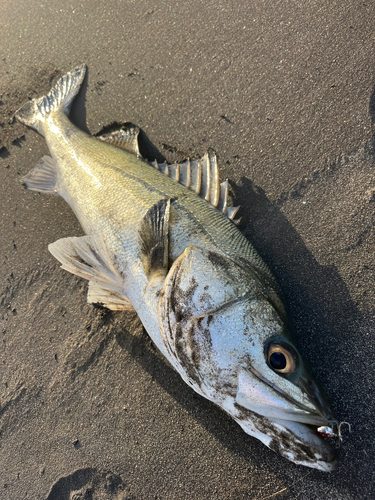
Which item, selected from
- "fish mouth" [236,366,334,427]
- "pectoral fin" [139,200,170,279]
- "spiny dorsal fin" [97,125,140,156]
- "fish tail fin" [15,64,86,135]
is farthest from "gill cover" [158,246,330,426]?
"fish tail fin" [15,64,86,135]

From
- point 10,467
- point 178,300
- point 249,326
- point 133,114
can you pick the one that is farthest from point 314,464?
point 133,114

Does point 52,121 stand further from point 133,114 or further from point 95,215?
point 95,215

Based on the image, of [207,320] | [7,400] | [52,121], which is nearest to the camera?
[207,320]

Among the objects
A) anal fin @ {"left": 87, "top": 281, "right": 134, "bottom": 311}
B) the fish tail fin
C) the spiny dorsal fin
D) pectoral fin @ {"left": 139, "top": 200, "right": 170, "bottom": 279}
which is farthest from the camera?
the fish tail fin

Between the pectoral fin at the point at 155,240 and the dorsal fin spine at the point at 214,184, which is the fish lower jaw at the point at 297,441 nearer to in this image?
the pectoral fin at the point at 155,240

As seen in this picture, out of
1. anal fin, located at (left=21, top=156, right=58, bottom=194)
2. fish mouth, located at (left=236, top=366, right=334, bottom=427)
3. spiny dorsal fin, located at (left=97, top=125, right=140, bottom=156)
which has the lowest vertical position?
fish mouth, located at (left=236, top=366, right=334, bottom=427)

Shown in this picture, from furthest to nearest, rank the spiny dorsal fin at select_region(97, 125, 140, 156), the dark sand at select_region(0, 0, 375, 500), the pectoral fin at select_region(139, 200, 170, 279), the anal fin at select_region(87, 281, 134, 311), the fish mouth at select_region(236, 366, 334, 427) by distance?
the spiny dorsal fin at select_region(97, 125, 140, 156)
the anal fin at select_region(87, 281, 134, 311)
the dark sand at select_region(0, 0, 375, 500)
the pectoral fin at select_region(139, 200, 170, 279)
the fish mouth at select_region(236, 366, 334, 427)

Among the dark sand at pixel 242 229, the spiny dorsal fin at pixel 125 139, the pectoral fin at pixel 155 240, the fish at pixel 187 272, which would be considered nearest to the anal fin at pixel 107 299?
the fish at pixel 187 272

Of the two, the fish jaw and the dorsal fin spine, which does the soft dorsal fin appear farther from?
the fish jaw
